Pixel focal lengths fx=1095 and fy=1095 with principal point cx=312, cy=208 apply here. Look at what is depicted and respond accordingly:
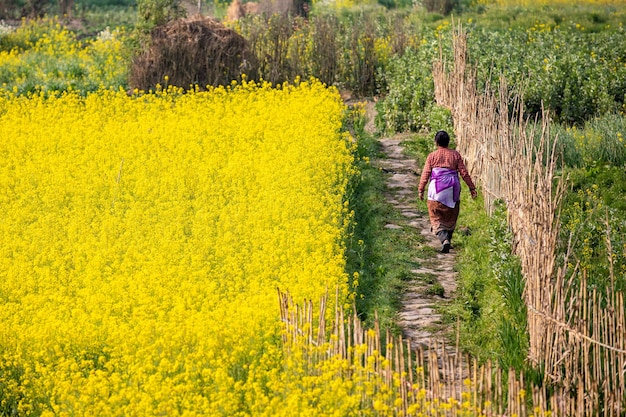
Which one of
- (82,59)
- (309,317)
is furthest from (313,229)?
(82,59)

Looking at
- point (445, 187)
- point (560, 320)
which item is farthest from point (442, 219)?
point (560, 320)

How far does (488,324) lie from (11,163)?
30.6 ft

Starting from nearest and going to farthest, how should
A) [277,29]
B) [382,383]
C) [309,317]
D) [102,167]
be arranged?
[382,383] < [309,317] < [102,167] < [277,29]

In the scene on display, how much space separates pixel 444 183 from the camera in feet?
43.1

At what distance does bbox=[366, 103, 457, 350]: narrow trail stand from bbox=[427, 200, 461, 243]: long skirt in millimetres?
273

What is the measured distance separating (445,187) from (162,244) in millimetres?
3467

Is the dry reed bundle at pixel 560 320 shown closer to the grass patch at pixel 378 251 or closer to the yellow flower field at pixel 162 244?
the grass patch at pixel 378 251

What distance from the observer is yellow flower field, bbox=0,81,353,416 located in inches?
380

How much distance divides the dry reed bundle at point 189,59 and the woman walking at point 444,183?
992 cm

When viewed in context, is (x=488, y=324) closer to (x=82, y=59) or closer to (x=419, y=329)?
(x=419, y=329)

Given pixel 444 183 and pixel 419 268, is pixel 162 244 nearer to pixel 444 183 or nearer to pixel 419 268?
pixel 419 268

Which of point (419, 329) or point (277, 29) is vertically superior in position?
point (277, 29)

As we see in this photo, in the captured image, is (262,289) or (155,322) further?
(262,289)

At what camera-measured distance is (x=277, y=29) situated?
24.4 meters
